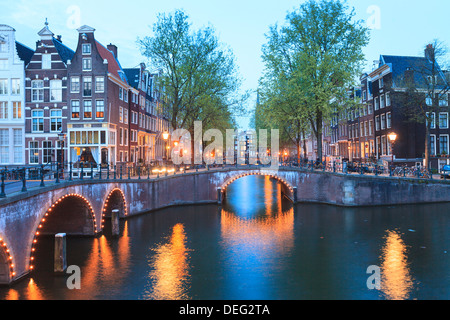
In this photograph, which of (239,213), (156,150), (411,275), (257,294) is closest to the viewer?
(257,294)

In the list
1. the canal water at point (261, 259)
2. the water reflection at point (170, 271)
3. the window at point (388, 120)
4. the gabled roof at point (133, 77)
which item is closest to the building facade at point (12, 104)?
the gabled roof at point (133, 77)

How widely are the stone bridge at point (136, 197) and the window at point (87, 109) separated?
41.7ft

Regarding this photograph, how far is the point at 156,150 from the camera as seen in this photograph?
204 feet

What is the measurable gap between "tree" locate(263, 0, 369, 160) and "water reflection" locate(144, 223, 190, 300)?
19519 mm

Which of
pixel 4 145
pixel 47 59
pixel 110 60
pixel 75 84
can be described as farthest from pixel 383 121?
pixel 4 145

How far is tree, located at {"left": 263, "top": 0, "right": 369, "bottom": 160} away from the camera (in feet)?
115

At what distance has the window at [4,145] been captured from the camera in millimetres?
40375

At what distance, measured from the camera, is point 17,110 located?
4062cm

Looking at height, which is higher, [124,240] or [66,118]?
[66,118]

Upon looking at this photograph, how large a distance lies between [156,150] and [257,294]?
50.2 metres

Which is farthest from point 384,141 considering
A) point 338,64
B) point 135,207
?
point 135,207

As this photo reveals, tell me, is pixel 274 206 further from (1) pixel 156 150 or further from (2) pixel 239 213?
(1) pixel 156 150

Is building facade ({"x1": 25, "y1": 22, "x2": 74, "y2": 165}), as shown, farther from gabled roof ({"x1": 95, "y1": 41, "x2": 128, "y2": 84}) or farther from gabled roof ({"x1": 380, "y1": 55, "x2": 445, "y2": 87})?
gabled roof ({"x1": 380, "y1": 55, "x2": 445, "y2": 87})
